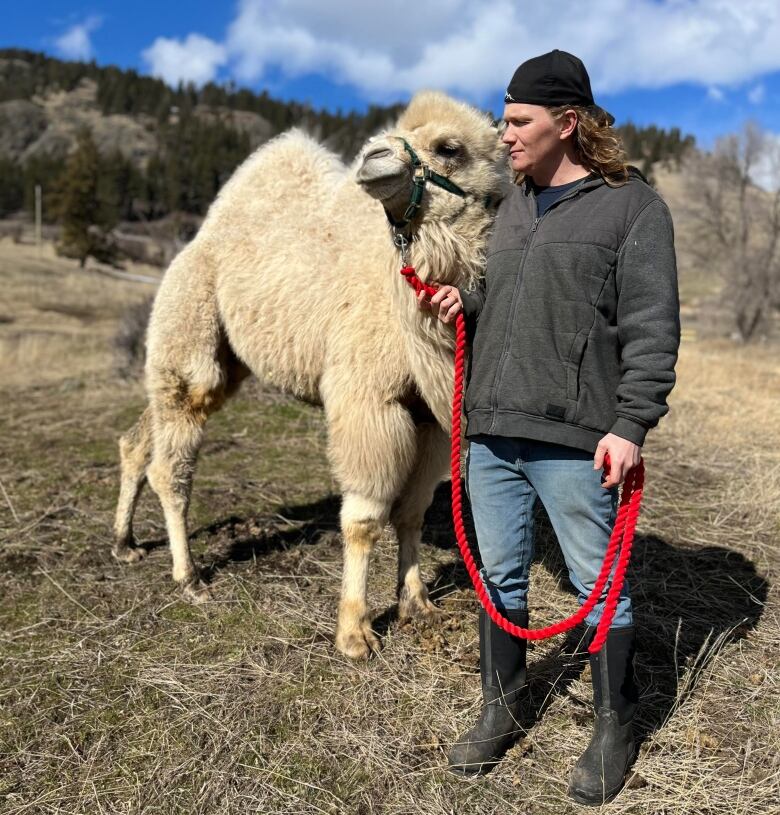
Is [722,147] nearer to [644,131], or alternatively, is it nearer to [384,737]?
[384,737]

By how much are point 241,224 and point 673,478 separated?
3.96m

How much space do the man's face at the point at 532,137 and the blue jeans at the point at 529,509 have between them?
93cm

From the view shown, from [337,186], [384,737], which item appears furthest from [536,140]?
[384,737]

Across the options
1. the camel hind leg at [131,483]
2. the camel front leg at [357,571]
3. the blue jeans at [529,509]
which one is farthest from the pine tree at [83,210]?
the blue jeans at [529,509]

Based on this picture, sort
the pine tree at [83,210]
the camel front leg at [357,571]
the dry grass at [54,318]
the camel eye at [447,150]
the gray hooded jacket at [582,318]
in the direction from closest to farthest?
the gray hooded jacket at [582,318] → the camel eye at [447,150] → the camel front leg at [357,571] → the dry grass at [54,318] → the pine tree at [83,210]

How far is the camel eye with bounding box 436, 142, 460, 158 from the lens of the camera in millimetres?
2541

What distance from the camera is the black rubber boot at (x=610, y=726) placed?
96.2 inches

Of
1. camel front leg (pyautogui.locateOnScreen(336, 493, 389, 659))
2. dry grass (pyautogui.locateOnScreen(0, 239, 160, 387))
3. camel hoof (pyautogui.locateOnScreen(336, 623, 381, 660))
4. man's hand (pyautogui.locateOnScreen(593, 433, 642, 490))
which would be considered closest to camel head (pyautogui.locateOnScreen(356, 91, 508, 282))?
man's hand (pyautogui.locateOnScreen(593, 433, 642, 490))

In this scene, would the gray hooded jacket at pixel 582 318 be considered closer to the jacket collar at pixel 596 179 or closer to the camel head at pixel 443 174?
the jacket collar at pixel 596 179

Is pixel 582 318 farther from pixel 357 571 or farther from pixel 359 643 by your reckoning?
pixel 359 643

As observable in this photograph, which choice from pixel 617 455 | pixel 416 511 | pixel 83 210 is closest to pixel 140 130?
pixel 83 210

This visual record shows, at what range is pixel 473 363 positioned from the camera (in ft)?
8.27

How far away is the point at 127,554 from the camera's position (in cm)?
443

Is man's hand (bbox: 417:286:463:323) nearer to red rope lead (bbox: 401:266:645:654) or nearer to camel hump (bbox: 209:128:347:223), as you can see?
red rope lead (bbox: 401:266:645:654)
